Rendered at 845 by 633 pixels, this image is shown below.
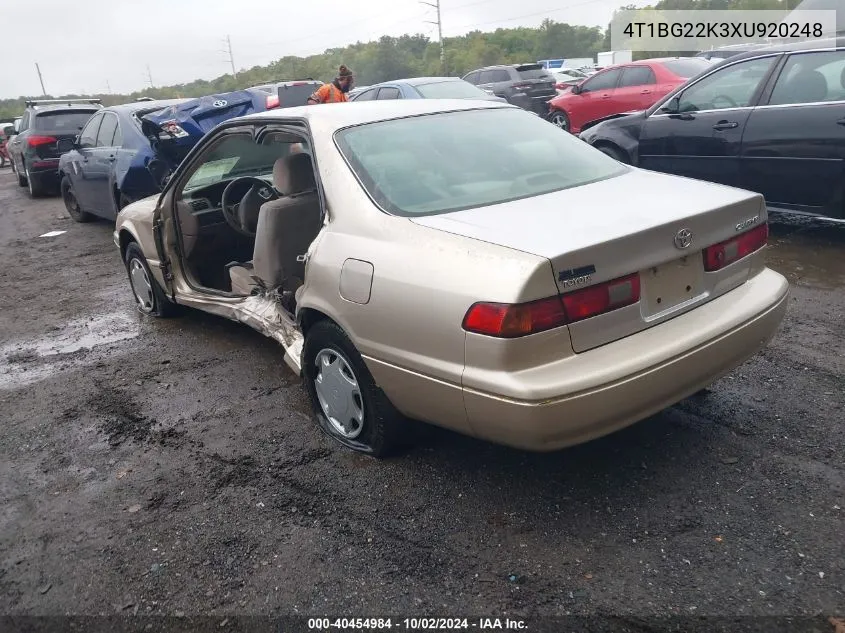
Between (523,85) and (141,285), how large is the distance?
12.6 meters

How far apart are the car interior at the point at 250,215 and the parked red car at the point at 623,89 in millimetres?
8324

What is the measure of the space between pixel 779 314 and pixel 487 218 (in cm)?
137

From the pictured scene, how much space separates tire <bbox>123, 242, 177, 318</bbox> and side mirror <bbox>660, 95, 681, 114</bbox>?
15.9 ft

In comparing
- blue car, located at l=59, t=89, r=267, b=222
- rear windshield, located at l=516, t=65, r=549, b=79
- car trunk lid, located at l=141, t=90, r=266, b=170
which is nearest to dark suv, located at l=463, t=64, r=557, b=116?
rear windshield, located at l=516, t=65, r=549, b=79

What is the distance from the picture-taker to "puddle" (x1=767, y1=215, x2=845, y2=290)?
512cm

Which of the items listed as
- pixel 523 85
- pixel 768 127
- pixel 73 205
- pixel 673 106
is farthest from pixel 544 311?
pixel 523 85

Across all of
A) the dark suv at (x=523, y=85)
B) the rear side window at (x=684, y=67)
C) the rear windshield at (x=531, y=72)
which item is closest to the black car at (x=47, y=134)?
the dark suv at (x=523, y=85)

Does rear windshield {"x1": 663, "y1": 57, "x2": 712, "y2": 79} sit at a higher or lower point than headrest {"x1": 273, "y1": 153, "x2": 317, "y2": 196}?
higher

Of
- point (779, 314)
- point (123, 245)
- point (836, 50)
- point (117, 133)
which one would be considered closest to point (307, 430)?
point (779, 314)

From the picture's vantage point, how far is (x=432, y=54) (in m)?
71.4

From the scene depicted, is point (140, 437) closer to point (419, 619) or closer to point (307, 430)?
point (307, 430)

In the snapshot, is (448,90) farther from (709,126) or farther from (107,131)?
(709,126)

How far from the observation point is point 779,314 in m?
3.02

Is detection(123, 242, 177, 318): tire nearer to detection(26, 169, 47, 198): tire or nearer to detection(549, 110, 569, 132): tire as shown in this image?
A: detection(26, 169, 47, 198): tire
